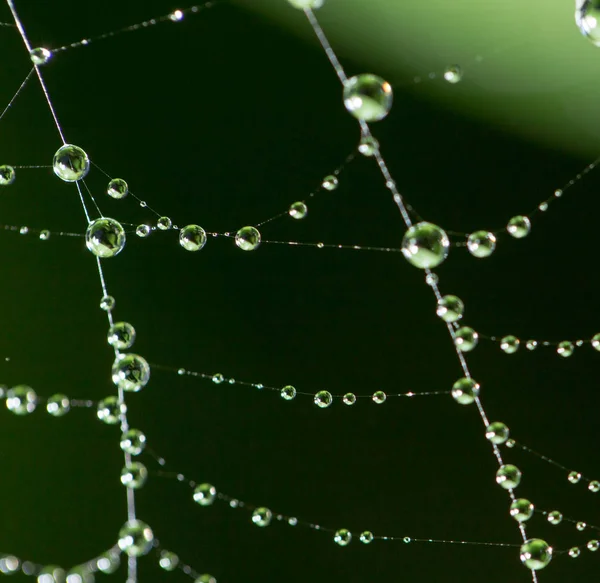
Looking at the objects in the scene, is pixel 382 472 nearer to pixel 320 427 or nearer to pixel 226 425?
pixel 320 427

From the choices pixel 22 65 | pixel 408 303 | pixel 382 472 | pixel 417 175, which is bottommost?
pixel 382 472

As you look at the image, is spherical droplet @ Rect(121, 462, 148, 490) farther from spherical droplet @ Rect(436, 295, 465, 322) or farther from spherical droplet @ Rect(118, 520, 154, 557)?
spherical droplet @ Rect(436, 295, 465, 322)

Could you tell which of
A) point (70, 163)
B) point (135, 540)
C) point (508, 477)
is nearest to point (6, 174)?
point (70, 163)

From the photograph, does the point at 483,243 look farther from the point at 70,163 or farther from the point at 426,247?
the point at 70,163

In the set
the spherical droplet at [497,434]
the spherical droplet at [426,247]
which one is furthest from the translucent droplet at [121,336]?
the spherical droplet at [497,434]

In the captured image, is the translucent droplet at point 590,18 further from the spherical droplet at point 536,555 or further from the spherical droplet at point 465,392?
the spherical droplet at point 536,555

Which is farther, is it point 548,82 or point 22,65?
point 548,82

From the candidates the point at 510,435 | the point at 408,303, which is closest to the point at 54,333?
the point at 408,303

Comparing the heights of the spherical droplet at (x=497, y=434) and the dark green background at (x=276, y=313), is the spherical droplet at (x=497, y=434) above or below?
below
